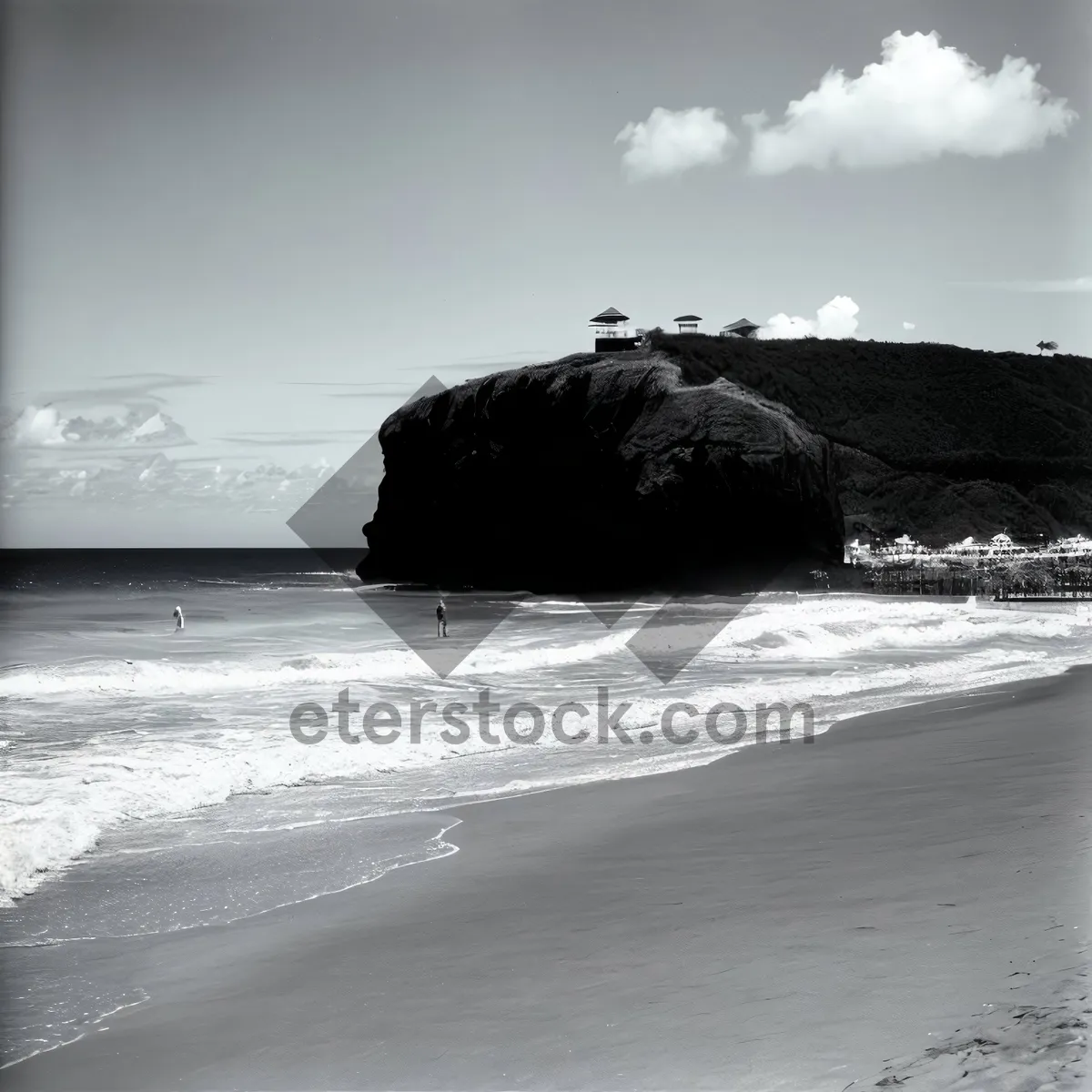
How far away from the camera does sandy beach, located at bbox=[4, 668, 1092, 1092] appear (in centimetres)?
325

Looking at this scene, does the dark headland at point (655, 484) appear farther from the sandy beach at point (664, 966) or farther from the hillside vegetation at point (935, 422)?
the sandy beach at point (664, 966)

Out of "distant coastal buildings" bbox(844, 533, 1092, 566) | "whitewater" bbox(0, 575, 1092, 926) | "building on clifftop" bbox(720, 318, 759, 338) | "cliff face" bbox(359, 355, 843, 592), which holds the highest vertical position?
"building on clifftop" bbox(720, 318, 759, 338)

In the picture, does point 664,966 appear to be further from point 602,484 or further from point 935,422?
point 935,422

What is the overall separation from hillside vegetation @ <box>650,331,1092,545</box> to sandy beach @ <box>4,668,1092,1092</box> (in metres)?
70.1

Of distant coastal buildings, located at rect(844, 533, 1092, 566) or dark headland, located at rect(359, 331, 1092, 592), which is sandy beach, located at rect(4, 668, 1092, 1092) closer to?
dark headland, located at rect(359, 331, 1092, 592)

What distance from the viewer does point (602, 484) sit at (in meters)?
54.5

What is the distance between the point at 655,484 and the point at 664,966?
47.0 meters

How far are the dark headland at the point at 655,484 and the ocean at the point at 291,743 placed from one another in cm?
1897

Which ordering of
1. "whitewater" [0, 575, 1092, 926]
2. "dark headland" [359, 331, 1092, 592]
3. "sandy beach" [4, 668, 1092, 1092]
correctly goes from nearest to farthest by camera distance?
"sandy beach" [4, 668, 1092, 1092], "whitewater" [0, 575, 1092, 926], "dark headland" [359, 331, 1092, 592]

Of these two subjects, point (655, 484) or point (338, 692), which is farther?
point (655, 484)

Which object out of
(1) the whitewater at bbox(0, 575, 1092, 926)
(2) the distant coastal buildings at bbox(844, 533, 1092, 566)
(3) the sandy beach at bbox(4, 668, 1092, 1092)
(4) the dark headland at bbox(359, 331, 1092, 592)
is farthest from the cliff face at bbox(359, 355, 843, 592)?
(3) the sandy beach at bbox(4, 668, 1092, 1092)

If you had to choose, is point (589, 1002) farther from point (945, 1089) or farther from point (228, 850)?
point (228, 850)

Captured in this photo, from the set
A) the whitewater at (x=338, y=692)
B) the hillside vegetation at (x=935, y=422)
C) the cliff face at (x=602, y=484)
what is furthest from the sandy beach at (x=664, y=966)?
the hillside vegetation at (x=935, y=422)

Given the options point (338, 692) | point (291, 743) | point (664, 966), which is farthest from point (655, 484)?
point (664, 966)
